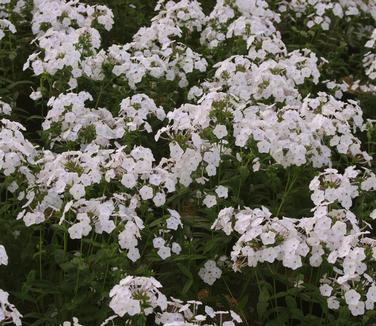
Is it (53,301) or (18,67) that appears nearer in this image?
(53,301)

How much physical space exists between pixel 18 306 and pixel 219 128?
5.15 ft

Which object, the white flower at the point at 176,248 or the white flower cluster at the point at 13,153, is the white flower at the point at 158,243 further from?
the white flower cluster at the point at 13,153

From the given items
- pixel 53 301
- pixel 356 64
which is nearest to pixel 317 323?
pixel 53 301

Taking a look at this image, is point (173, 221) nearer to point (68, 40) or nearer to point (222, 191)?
point (222, 191)

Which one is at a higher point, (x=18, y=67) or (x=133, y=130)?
(x=133, y=130)

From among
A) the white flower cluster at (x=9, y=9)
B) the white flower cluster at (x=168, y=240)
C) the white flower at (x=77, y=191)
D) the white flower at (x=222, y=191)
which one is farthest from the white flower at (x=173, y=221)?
the white flower cluster at (x=9, y=9)

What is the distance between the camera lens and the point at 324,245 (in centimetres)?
448

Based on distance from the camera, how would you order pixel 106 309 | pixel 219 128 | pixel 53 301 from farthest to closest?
pixel 219 128, pixel 53 301, pixel 106 309

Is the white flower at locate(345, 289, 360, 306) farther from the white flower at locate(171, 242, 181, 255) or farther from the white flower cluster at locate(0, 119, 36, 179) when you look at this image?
the white flower cluster at locate(0, 119, 36, 179)

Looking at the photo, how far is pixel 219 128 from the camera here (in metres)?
5.17

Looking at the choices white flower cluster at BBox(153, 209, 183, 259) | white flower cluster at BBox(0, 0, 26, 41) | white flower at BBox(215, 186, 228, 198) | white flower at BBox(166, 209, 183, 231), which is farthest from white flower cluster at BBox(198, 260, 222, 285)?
white flower cluster at BBox(0, 0, 26, 41)

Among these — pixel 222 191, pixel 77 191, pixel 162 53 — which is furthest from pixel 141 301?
pixel 162 53

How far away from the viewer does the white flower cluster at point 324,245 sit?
429 cm

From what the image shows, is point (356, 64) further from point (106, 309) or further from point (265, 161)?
point (106, 309)
